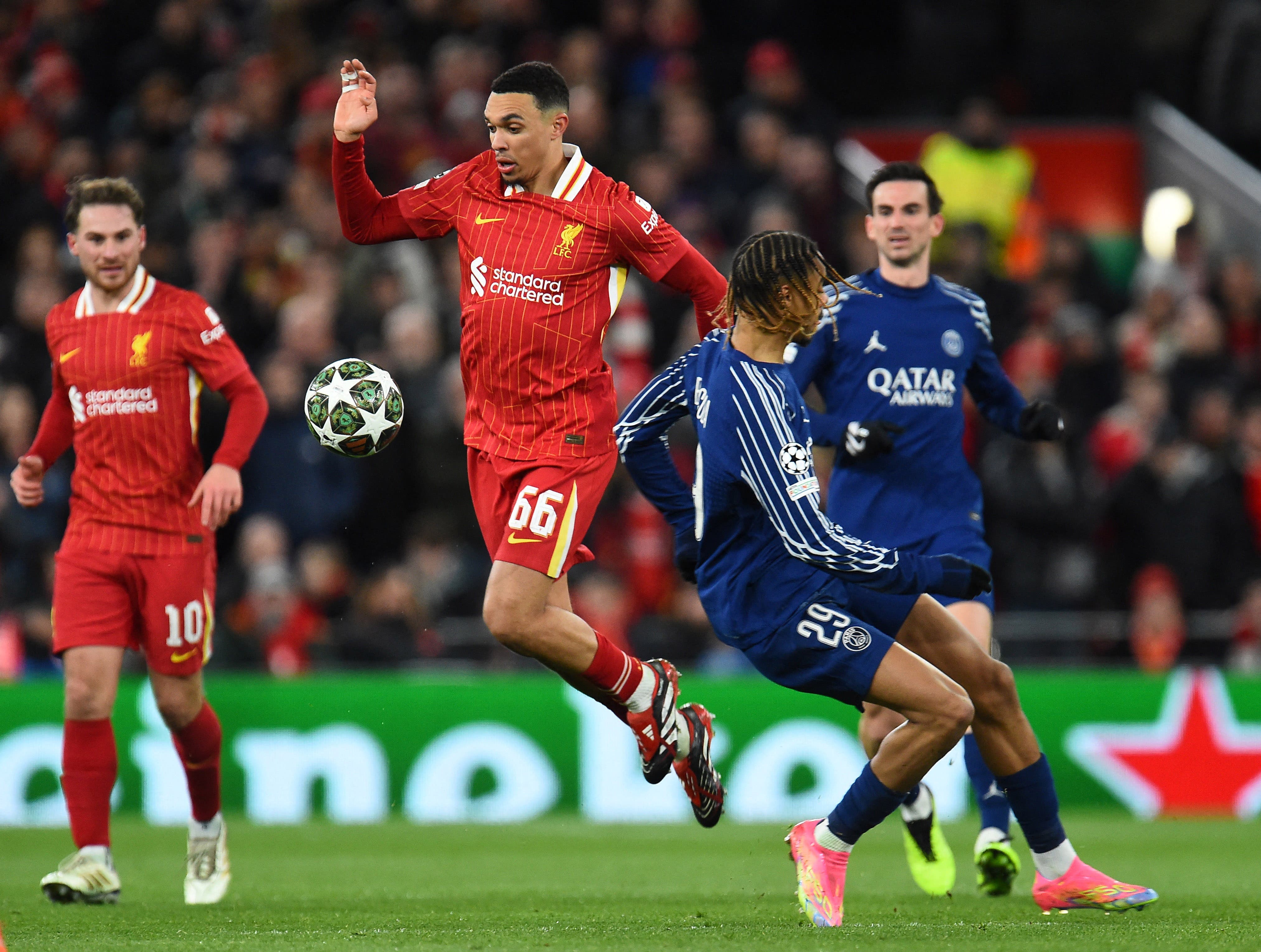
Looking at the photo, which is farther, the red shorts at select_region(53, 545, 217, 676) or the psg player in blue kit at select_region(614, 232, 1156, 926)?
the red shorts at select_region(53, 545, 217, 676)

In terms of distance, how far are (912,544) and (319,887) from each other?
2.87m

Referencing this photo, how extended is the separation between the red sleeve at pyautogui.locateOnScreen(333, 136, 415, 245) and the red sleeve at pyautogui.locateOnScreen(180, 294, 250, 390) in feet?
3.14

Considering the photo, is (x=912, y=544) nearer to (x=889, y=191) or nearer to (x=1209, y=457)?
(x=889, y=191)

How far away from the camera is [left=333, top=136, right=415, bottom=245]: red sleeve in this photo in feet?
22.3

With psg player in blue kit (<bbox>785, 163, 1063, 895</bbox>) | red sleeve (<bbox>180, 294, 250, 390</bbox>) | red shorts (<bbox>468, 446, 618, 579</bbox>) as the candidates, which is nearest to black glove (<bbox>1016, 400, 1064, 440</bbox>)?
psg player in blue kit (<bbox>785, 163, 1063, 895</bbox>)

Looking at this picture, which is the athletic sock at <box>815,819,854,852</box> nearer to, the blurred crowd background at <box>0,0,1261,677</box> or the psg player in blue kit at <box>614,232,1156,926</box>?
the psg player in blue kit at <box>614,232,1156,926</box>

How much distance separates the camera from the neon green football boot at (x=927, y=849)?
7.57 meters

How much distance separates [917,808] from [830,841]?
4.80ft

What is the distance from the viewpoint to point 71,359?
24.7 ft

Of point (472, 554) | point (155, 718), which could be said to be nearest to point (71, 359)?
point (155, 718)

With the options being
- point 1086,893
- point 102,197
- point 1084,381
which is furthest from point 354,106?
point 1084,381

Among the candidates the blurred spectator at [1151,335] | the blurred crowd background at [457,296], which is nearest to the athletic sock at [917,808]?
the blurred crowd background at [457,296]

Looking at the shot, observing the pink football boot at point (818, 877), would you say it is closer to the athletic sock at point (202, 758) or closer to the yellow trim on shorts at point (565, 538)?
the yellow trim on shorts at point (565, 538)

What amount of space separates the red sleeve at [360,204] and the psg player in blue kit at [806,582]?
1.29m
